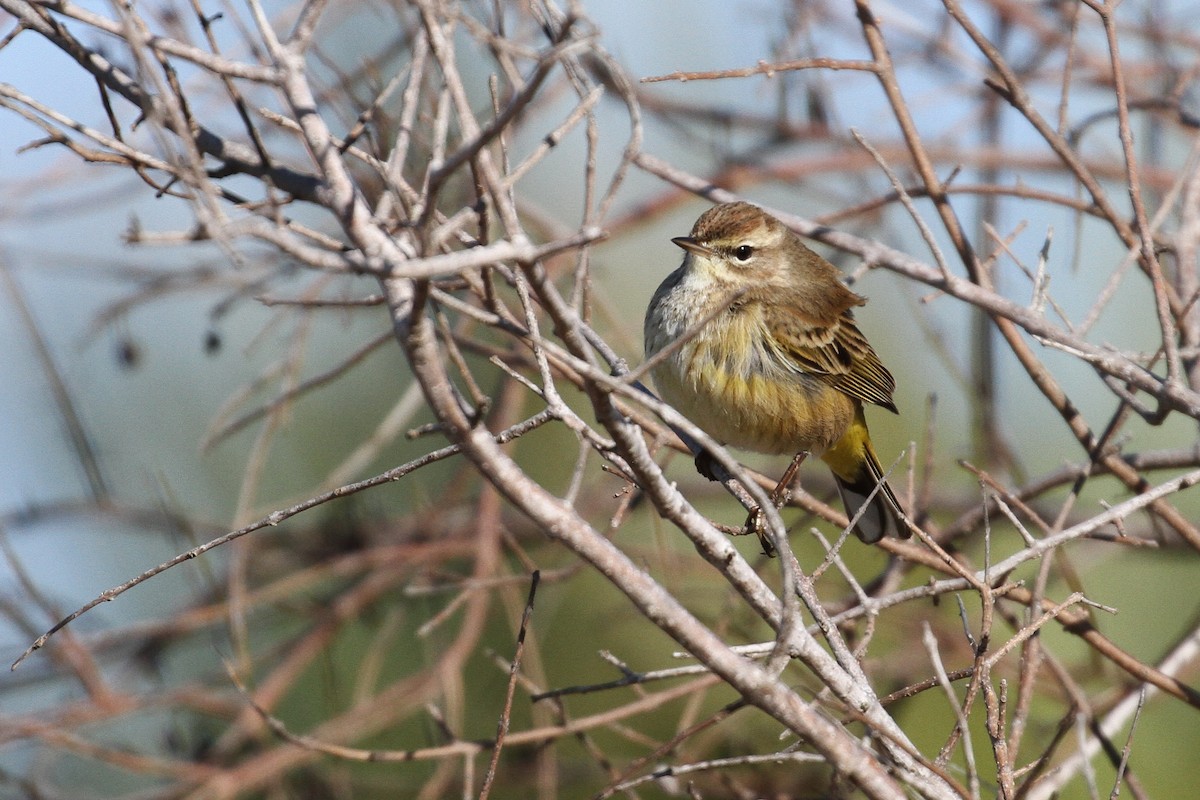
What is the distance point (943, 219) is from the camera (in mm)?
3320

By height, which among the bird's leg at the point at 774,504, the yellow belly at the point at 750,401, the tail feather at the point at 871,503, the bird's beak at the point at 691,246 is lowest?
the tail feather at the point at 871,503

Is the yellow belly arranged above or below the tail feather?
above

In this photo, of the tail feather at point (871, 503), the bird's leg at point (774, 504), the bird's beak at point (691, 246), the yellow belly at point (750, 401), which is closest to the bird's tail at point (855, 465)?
the tail feather at point (871, 503)

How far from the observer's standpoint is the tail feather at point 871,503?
373 centimetres

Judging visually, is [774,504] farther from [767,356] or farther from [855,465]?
[855,465]

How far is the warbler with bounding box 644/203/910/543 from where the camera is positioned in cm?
404

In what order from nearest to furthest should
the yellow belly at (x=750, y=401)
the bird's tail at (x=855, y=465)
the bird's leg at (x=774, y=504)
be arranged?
the bird's leg at (x=774, y=504) < the yellow belly at (x=750, y=401) < the bird's tail at (x=855, y=465)

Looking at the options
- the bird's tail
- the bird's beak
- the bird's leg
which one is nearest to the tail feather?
the bird's tail

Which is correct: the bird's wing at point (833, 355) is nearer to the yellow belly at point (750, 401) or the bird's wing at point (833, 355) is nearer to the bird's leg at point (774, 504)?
the yellow belly at point (750, 401)

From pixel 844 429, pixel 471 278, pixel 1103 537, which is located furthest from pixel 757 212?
pixel 471 278

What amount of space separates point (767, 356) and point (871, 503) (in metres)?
0.64

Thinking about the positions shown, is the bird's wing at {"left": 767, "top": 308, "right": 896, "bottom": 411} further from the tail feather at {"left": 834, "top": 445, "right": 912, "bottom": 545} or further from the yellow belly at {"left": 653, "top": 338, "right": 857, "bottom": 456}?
the tail feather at {"left": 834, "top": 445, "right": 912, "bottom": 545}

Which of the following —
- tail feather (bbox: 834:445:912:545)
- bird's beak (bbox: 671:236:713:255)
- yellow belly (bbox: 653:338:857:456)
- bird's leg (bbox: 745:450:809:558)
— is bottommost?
tail feather (bbox: 834:445:912:545)

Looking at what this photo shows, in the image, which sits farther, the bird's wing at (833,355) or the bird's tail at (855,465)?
the bird's tail at (855,465)
